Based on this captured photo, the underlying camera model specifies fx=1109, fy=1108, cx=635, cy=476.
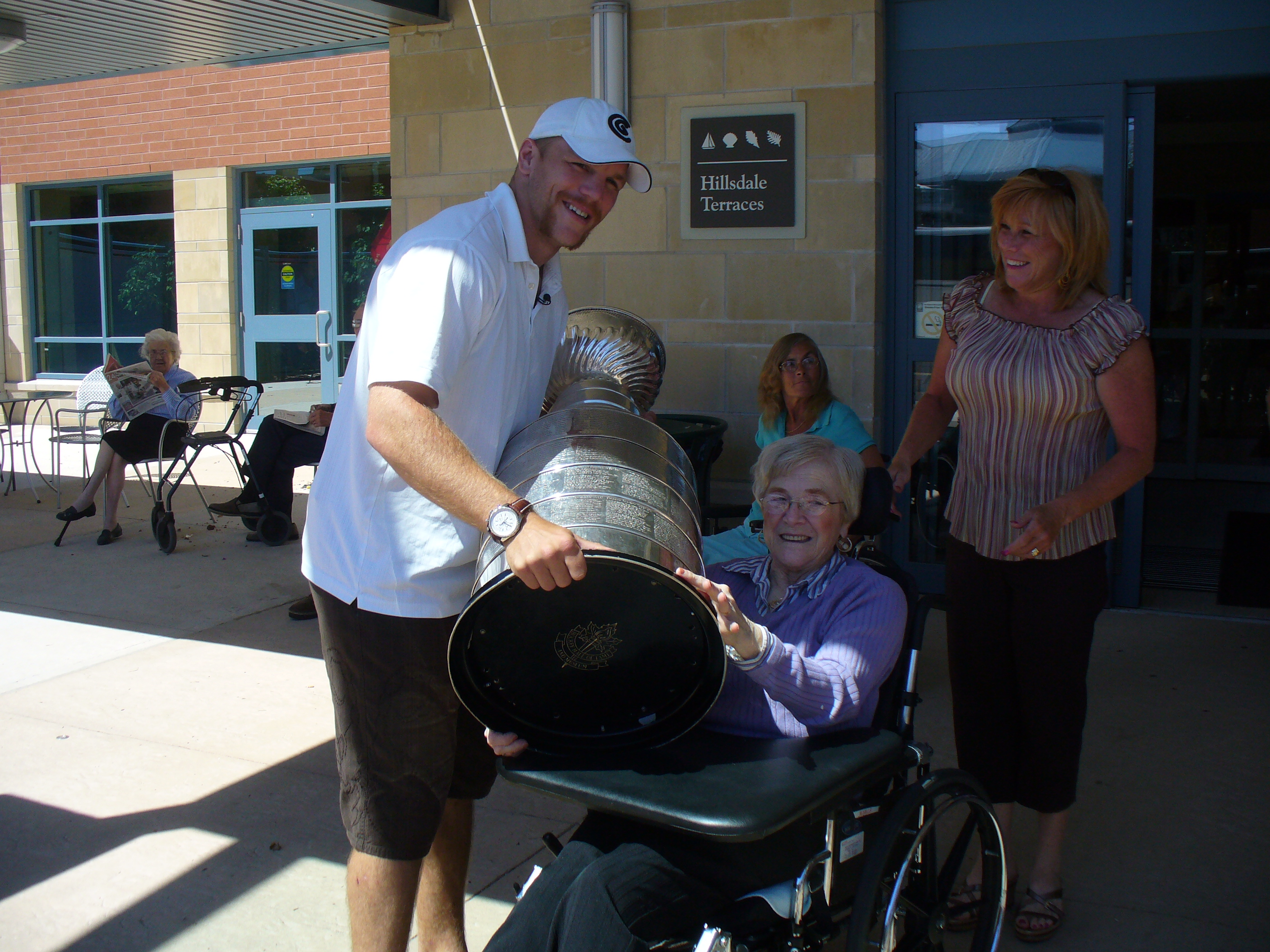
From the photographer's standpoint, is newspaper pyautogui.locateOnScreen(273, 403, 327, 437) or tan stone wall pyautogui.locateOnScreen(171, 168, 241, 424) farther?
tan stone wall pyautogui.locateOnScreen(171, 168, 241, 424)

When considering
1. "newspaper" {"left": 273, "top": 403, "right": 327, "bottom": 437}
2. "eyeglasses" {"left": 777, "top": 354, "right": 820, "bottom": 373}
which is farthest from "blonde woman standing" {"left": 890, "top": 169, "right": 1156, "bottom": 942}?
"newspaper" {"left": 273, "top": 403, "right": 327, "bottom": 437}

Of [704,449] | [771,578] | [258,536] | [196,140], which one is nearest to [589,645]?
[771,578]

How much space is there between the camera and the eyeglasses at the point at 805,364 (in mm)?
4348

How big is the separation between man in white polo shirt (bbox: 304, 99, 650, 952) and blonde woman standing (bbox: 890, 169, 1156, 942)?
3.31ft

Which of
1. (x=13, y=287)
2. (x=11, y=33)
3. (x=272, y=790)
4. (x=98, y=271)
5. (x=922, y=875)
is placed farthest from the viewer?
(x=13, y=287)

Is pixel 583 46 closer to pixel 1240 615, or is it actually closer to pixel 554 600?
pixel 1240 615

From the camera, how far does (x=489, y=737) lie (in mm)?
1963

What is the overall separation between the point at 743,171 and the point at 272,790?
3.62m

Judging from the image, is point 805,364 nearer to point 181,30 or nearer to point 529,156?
point 529,156

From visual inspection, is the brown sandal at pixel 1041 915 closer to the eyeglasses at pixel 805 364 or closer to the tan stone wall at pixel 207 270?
the eyeglasses at pixel 805 364

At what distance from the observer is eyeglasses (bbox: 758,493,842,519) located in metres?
2.35

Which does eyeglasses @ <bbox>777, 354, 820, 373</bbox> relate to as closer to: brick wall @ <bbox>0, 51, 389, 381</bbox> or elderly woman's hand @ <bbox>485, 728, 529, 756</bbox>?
elderly woman's hand @ <bbox>485, 728, 529, 756</bbox>

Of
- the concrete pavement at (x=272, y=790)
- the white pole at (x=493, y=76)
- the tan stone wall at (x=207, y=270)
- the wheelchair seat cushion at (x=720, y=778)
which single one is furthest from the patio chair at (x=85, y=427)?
the wheelchair seat cushion at (x=720, y=778)

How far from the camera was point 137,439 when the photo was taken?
23.1 feet
